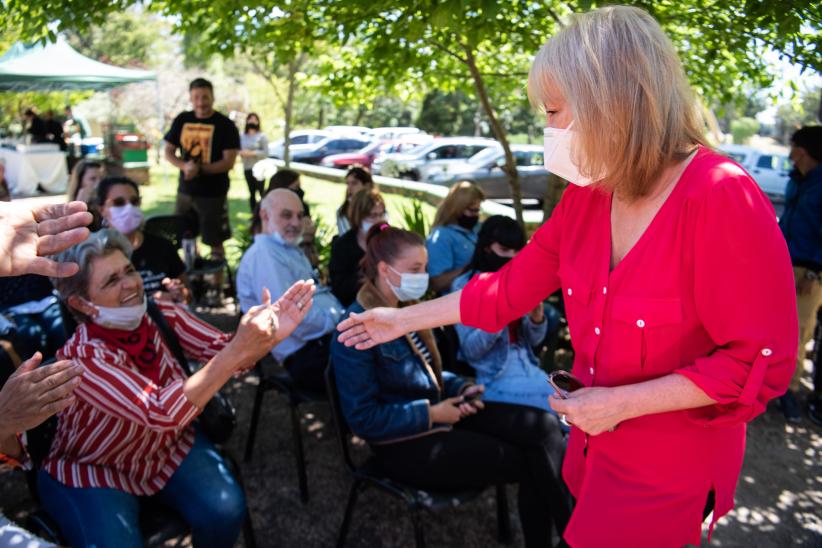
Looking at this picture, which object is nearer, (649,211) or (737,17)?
(649,211)

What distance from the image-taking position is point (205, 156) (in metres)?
6.71

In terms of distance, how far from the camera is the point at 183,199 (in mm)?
6801

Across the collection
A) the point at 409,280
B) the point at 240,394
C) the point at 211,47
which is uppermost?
the point at 211,47

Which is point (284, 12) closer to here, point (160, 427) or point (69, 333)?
point (69, 333)

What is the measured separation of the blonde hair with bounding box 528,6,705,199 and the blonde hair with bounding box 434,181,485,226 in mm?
3413

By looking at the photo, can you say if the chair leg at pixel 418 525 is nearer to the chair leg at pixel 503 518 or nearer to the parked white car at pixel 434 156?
the chair leg at pixel 503 518

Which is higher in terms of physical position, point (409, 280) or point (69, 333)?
point (409, 280)

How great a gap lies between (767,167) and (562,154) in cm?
2004

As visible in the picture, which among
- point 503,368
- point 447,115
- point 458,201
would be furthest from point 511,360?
point 447,115

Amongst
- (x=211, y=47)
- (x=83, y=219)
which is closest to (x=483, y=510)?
(x=83, y=219)

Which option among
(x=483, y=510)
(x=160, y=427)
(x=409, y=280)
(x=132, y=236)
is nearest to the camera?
(x=160, y=427)

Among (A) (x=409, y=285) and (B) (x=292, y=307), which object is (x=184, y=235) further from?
(B) (x=292, y=307)

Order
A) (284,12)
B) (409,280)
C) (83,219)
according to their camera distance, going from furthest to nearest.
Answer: (284,12) < (409,280) < (83,219)

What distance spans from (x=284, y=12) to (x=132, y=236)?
1.89 meters
